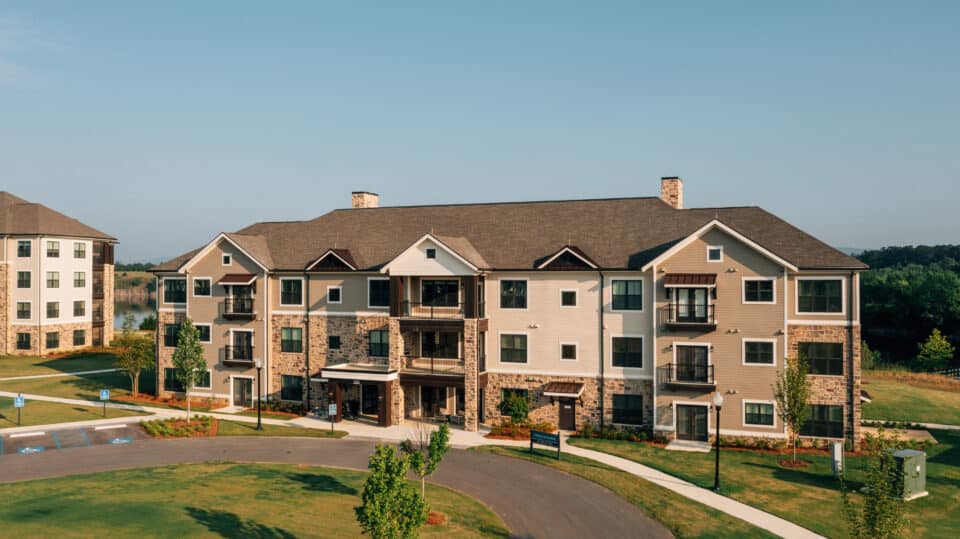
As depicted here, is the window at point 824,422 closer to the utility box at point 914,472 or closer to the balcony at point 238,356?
the utility box at point 914,472

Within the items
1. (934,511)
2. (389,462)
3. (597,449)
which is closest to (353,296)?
(597,449)

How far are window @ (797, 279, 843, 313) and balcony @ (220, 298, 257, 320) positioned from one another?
106 ft

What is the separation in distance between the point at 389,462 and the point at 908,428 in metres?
32.7

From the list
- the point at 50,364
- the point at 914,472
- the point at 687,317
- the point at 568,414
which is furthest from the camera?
the point at 50,364

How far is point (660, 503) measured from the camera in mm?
24312

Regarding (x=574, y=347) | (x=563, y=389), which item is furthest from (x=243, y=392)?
(x=574, y=347)

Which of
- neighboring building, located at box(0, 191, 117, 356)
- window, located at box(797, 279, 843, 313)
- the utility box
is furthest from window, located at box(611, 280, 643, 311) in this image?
neighboring building, located at box(0, 191, 117, 356)

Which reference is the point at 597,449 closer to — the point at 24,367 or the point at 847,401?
the point at 847,401

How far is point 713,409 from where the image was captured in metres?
34.1

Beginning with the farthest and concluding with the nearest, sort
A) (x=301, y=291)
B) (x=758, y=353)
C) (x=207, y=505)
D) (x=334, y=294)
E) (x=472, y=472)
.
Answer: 1. (x=301, y=291)
2. (x=334, y=294)
3. (x=758, y=353)
4. (x=472, y=472)
5. (x=207, y=505)

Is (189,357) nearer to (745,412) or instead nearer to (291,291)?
(291,291)

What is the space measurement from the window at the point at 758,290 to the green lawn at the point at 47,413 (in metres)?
35.3

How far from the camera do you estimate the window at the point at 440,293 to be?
39.6 metres

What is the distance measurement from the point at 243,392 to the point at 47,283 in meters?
30.9
